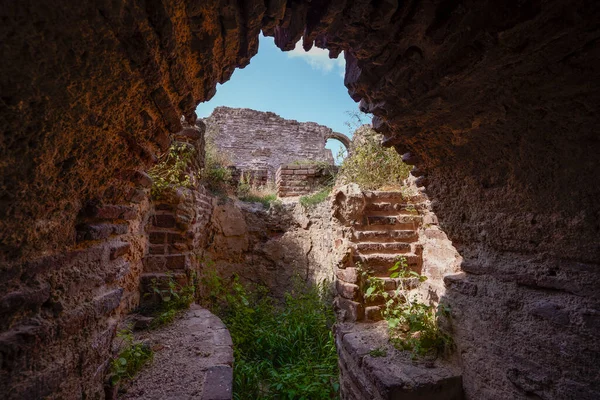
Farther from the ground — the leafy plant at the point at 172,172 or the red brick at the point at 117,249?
the leafy plant at the point at 172,172

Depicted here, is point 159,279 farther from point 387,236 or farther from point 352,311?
point 387,236

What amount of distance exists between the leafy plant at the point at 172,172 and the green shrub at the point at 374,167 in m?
2.14

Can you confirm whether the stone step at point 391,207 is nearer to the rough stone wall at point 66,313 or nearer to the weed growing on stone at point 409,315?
the weed growing on stone at point 409,315

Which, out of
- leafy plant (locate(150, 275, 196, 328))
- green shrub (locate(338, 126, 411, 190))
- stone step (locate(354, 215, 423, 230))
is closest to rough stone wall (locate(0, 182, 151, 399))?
leafy plant (locate(150, 275, 196, 328))

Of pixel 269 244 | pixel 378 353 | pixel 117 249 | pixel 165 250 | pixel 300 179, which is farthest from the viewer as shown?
pixel 300 179

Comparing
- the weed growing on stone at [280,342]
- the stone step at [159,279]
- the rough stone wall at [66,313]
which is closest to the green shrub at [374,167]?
the weed growing on stone at [280,342]

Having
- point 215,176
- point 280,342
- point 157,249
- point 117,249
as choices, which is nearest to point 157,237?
point 157,249

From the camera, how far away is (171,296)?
281 cm

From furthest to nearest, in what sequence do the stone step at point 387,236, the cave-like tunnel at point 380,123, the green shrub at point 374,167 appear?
the green shrub at point 374,167 → the stone step at point 387,236 → the cave-like tunnel at point 380,123

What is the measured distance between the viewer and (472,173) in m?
1.66

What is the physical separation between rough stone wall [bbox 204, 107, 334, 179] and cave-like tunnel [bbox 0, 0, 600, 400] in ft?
31.0

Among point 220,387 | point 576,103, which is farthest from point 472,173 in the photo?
point 220,387

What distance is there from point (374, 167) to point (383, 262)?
1772 millimetres

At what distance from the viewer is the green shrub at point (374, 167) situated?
13.2 ft
